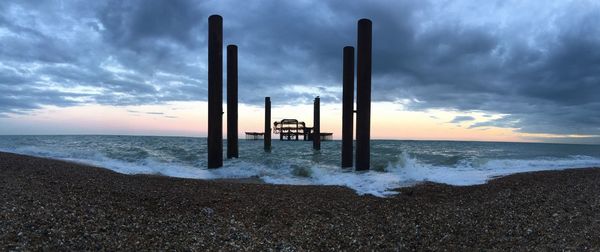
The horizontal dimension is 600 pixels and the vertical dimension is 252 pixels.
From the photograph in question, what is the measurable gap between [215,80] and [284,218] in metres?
7.29

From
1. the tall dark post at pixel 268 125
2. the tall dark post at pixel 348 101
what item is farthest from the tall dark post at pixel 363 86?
the tall dark post at pixel 268 125

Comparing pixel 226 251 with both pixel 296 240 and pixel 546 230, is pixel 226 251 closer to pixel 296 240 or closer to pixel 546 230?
pixel 296 240

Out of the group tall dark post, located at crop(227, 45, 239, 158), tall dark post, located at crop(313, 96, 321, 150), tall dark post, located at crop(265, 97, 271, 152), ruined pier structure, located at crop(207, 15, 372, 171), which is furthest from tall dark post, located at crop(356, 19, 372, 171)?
tall dark post, located at crop(313, 96, 321, 150)

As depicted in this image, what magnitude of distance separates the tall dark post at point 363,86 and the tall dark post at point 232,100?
208 inches

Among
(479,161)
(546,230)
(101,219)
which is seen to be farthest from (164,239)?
(479,161)

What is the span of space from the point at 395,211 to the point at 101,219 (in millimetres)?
3804

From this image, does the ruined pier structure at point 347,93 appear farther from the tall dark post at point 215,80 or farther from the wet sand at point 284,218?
the wet sand at point 284,218

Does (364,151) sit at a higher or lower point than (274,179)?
higher

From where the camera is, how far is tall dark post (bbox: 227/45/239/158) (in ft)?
46.7

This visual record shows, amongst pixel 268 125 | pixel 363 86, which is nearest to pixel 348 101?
pixel 363 86

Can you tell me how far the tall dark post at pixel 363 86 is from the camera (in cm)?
1066

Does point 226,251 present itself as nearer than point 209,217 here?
Yes

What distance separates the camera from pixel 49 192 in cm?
596

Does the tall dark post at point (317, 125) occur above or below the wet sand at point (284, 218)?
above
